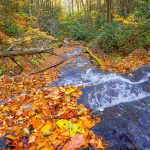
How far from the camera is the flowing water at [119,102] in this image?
217 inches

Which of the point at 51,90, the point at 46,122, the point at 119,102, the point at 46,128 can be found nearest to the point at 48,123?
the point at 46,122

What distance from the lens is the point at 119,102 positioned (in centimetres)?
761

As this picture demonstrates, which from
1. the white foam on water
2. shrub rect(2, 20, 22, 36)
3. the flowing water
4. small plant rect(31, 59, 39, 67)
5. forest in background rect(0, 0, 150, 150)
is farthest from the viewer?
shrub rect(2, 20, 22, 36)

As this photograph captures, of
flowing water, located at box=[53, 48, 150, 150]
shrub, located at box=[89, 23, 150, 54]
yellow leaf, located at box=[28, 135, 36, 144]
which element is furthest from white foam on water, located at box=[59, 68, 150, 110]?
shrub, located at box=[89, 23, 150, 54]

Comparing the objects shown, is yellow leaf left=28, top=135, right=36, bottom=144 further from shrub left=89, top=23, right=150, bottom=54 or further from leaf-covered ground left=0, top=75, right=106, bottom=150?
shrub left=89, top=23, right=150, bottom=54

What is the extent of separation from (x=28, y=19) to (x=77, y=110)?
67.7ft

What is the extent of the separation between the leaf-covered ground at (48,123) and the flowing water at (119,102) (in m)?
0.37

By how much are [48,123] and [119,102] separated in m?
3.27

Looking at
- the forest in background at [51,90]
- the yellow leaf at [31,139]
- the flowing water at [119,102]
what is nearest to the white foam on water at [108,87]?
the flowing water at [119,102]

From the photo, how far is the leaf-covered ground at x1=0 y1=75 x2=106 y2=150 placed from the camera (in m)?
4.35

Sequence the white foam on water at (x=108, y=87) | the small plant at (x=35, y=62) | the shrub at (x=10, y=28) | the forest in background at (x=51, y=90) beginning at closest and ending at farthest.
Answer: the forest in background at (x=51, y=90), the white foam on water at (x=108, y=87), the small plant at (x=35, y=62), the shrub at (x=10, y=28)

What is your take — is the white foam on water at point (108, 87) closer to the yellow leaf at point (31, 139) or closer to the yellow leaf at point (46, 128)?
the yellow leaf at point (46, 128)

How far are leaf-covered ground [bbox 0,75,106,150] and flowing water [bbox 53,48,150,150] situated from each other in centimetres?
37

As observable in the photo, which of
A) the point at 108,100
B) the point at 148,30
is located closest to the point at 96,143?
the point at 108,100
